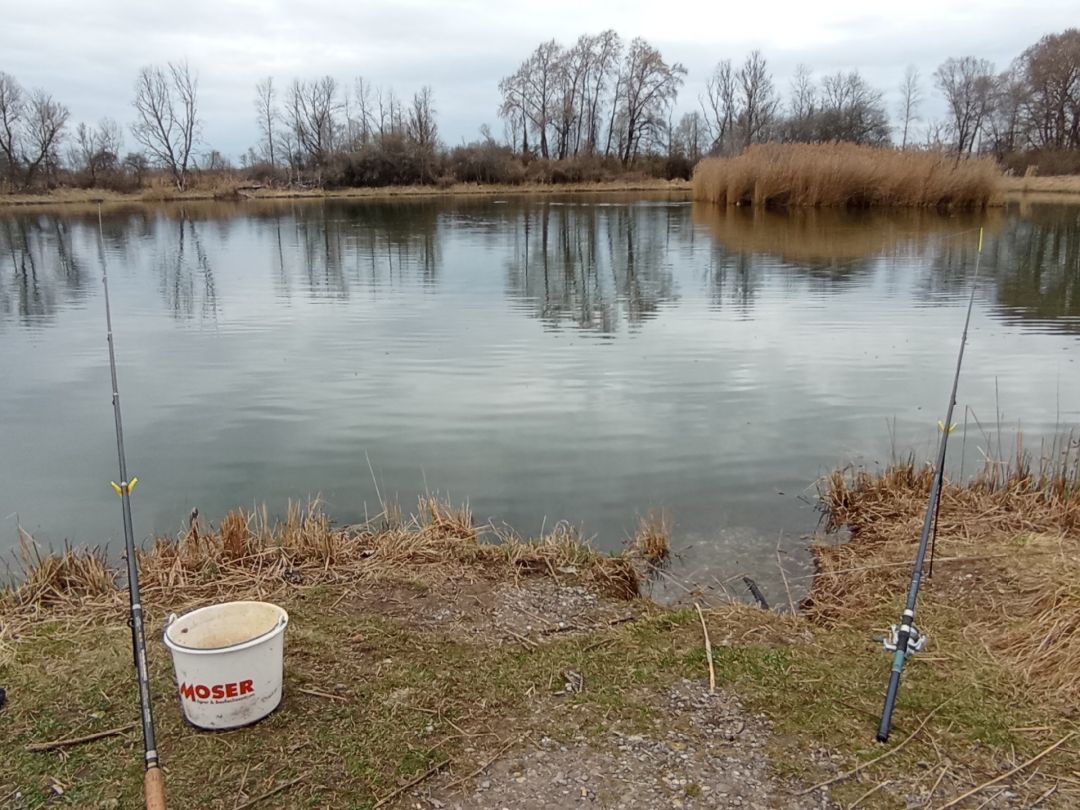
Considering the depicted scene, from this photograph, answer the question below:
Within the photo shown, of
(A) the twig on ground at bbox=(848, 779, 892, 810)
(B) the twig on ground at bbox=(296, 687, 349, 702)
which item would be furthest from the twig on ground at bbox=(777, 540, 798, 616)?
(B) the twig on ground at bbox=(296, 687, 349, 702)

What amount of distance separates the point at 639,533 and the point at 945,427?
2.14m

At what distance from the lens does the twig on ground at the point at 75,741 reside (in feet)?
9.27

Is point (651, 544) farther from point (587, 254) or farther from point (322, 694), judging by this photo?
point (587, 254)

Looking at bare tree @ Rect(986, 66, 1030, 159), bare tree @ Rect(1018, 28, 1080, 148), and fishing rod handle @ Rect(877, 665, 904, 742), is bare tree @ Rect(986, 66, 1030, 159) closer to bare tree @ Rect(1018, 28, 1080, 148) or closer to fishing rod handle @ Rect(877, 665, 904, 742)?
bare tree @ Rect(1018, 28, 1080, 148)

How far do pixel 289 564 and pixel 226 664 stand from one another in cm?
175

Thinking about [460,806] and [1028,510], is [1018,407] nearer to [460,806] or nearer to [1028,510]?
[1028,510]

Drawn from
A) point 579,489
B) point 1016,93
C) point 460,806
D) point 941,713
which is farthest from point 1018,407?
point 1016,93

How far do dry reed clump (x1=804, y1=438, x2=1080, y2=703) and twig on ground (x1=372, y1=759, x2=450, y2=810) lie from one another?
2248 millimetres

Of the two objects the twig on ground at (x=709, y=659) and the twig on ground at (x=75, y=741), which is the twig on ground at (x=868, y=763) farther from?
the twig on ground at (x=75, y=741)

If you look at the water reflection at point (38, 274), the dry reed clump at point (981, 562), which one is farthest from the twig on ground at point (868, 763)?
the water reflection at point (38, 274)

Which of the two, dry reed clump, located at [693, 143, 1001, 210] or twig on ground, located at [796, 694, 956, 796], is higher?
dry reed clump, located at [693, 143, 1001, 210]

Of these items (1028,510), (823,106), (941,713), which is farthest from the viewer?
(823,106)

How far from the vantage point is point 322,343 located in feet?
36.0

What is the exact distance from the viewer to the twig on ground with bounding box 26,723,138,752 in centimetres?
283
